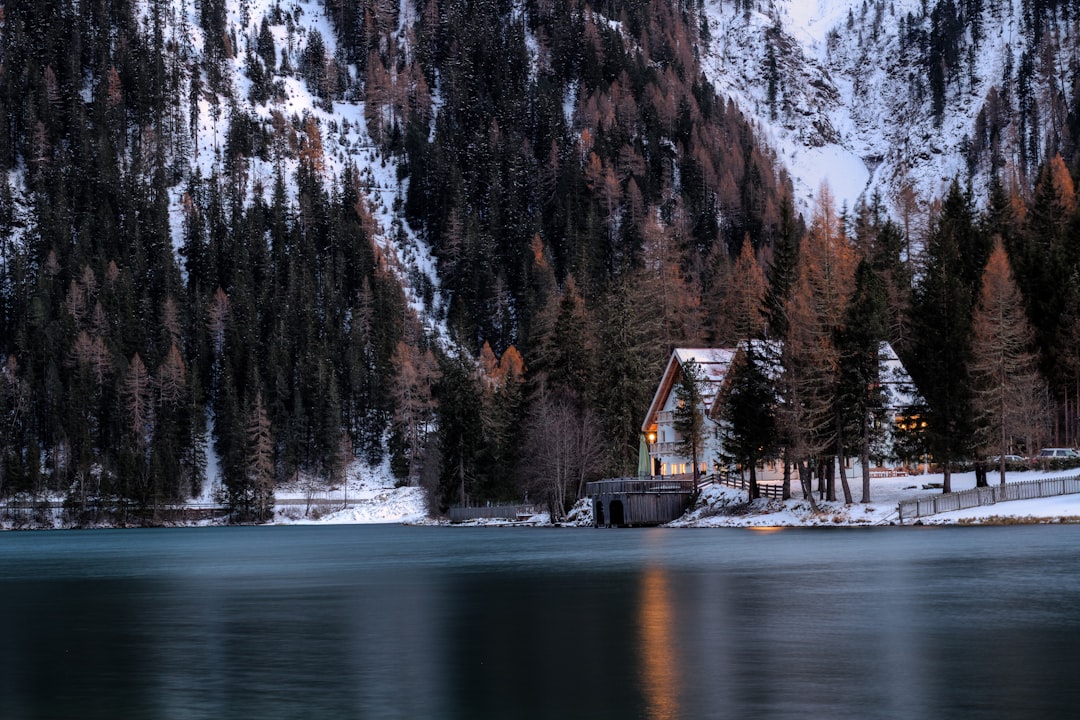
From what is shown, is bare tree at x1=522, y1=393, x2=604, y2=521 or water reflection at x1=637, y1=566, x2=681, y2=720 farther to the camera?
bare tree at x1=522, y1=393, x2=604, y2=521

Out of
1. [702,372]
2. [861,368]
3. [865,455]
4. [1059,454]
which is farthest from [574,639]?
[702,372]

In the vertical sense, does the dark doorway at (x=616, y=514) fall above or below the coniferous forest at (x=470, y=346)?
below

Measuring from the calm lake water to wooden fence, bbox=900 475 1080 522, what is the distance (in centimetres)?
1828

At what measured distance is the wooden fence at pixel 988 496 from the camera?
67312 mm

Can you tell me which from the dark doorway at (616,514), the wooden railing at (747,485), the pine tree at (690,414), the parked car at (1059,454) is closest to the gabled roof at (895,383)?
the parked car at (1059,454)

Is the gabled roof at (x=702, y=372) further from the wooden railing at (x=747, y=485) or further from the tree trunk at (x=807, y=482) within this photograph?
the tree trunk at (x=807, y=482)

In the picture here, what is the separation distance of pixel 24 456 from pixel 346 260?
200 ft

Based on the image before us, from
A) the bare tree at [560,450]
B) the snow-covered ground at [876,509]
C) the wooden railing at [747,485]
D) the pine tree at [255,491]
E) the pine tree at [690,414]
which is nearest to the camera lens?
the snow-covered ground at [876,509]

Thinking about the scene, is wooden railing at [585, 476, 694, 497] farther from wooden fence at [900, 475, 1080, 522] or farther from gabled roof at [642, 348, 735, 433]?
wooden fence at [900, 475, 1080, 522]

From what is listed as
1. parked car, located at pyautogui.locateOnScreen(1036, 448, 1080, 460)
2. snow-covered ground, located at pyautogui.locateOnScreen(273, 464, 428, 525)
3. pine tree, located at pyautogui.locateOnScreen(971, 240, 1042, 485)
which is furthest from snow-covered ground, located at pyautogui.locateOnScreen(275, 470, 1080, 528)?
snow-covered ground, located at pyautogui.locateOnScreen(273, 464, 428, 525)

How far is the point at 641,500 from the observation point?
86.6 meters

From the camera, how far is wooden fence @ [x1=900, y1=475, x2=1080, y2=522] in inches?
2650

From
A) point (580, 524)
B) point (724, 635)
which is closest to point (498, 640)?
point (724, 635)

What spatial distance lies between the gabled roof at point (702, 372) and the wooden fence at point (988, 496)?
80.8 ft
